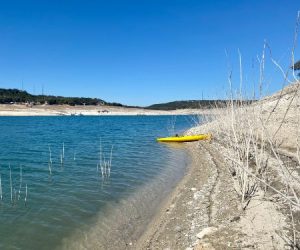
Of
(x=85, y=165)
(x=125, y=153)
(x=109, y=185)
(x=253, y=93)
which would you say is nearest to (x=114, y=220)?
(x=109, y=185)

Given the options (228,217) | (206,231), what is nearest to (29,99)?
(228,217)

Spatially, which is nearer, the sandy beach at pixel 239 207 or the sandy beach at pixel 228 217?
the sandy beach at pixel 239 207

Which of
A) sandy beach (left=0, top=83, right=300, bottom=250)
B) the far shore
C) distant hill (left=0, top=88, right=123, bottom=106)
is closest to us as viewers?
sandy beach (left=0, top=83, right=300, bottom=250)

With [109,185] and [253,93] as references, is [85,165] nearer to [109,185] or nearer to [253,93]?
[109,185]

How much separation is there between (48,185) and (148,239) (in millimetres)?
7439

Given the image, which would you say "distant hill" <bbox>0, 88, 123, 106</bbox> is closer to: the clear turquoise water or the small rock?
the clear turquoise water

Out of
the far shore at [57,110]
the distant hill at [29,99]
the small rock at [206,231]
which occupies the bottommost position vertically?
the small rock at [206,231]

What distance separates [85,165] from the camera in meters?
21.9

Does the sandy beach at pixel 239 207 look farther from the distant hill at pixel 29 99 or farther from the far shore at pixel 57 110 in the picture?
the distant hill at pixel 29 99

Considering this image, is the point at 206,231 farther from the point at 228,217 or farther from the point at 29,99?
the point at 29,99

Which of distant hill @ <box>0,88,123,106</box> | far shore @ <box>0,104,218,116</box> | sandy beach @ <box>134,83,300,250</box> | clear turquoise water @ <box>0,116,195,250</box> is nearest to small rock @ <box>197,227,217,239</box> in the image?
sandy beach @ <box>134,83,300,250</box>

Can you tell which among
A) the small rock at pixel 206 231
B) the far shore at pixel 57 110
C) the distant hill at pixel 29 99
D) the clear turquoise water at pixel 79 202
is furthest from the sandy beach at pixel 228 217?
the distant hill at pixel 29 99

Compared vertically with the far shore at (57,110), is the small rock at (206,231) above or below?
below

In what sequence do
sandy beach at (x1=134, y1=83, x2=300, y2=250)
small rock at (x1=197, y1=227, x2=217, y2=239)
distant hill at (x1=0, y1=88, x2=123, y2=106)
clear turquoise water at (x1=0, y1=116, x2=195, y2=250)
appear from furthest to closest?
distant hill at (x1=0, y1=88, x2=123, y2=106) < clear turquoise water at (x1=0, y1=116, x2=195, y2=250) < small rock at (x1=197, y1=227, x2=217, y2=239) < sandy beach at (x1=134, y1=83, x2=300, y2=250)
